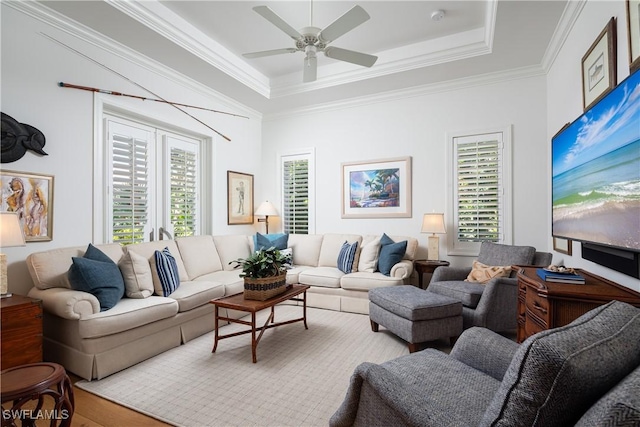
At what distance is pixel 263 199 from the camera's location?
580 cm

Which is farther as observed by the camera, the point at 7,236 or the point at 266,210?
the point at 266,210

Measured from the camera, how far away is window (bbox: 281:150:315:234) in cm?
541

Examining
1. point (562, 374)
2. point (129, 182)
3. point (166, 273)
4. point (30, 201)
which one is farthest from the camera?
point (129, 182)

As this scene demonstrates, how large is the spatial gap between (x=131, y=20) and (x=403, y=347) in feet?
13.0

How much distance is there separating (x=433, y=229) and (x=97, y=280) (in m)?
3.65

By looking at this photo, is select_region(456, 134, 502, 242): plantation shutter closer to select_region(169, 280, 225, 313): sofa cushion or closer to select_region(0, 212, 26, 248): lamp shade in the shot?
select_region(169, 280, 225, 313): sofa cushion

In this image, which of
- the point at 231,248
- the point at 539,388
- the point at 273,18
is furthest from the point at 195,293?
the point at 539,388

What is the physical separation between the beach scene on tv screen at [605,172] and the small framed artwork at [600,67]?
0.79ft

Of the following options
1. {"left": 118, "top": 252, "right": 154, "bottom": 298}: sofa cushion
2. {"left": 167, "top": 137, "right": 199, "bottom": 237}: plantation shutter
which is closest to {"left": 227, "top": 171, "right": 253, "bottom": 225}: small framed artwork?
{"left": 167, "top": 137, "right": 199, "bottom": 237}: plantation shutter

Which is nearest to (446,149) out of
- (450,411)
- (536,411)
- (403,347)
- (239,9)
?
(403,347)

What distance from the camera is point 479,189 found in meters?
4.24

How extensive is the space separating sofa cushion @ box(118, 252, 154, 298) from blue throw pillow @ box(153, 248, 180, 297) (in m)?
0.10

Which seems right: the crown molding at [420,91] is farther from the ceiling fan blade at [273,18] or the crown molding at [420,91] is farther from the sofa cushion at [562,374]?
the sofa cushion at [562,374]

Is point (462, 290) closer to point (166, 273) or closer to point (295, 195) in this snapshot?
point (166, 273)
